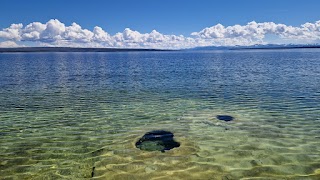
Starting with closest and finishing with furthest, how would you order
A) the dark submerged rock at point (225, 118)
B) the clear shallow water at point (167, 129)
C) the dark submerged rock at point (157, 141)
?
the clear shallow water at point (167, 129) → the dark submerged rock at point (157, 141) → the dark submerged rock at point (225, 118)

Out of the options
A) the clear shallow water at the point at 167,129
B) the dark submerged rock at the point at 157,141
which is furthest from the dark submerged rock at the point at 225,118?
the dark submerged rock at the point at 157,141

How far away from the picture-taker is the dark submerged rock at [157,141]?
42.9ft

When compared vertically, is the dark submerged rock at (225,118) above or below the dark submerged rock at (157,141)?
below

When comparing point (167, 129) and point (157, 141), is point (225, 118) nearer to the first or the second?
point (167, 129)

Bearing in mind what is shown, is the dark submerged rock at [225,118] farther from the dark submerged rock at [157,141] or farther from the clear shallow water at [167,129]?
the dark submerged rock at [157,141]

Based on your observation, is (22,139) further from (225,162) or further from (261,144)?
(261,144)

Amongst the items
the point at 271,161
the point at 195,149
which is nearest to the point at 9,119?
the point at 195,149

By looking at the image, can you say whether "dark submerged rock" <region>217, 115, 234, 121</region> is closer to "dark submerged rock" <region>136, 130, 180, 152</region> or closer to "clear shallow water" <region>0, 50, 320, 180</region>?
"clear shallow water" <region>0, 50, 320, 180</region>

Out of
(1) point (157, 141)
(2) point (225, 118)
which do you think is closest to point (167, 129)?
(1) point (157, 141)

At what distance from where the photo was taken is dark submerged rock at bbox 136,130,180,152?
13.1 meters

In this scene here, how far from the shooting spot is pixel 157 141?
46.0ft

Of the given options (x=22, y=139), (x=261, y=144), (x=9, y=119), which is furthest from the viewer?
(x=9, y=119)

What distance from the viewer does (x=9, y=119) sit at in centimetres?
1906

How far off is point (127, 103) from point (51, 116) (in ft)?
22.8
